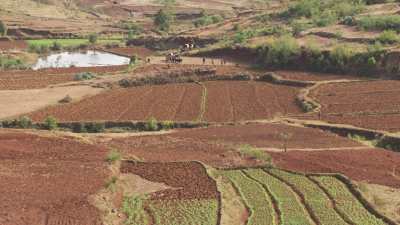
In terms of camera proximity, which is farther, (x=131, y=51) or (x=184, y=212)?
(x=131, y=51)

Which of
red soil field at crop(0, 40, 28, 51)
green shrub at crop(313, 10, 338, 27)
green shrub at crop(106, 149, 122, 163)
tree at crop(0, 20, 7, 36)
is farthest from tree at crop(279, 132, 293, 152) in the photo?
tree at crop(0, 20, 7, 36)

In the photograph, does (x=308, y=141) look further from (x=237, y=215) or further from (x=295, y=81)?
(x=295, y=81)

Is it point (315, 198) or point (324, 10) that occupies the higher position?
point (324, 10)

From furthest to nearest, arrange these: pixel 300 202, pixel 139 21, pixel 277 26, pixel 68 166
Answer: pixel 139 21 → pixel 277 26 → pixel 68 166 → pixel 300 202

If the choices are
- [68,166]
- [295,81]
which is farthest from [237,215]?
[295,81]

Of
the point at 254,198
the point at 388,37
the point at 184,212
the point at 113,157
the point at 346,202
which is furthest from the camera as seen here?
the point at 388,37

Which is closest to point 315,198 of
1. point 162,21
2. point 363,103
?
point 363,103

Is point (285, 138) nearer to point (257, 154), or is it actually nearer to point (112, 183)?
point (257, 154)
